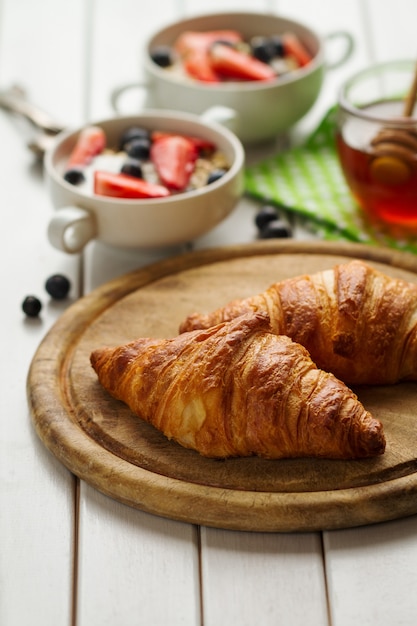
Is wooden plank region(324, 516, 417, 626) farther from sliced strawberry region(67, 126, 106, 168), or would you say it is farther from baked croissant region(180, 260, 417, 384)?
sliced strawberry region(67, 126, 106, 168)

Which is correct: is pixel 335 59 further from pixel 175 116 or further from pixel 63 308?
pixel 63 308

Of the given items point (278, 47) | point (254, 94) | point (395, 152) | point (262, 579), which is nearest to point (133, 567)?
point (262, 579)

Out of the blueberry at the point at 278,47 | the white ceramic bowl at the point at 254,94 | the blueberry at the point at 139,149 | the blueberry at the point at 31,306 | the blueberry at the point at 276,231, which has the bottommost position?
the blueberry at the point at 31,306

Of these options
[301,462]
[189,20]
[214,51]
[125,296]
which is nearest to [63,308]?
[125,296]

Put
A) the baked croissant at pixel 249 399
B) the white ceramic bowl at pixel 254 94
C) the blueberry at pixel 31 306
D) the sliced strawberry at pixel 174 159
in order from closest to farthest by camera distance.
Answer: the baked croissant at pixel 249 399 < the blueberry at pixel 31 306 < the sliced strawberry at pixel 174 159 < the white ceramic bowl at pixel 254 94

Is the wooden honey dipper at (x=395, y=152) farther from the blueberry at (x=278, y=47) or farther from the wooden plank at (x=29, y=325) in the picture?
the wooden plank at (x=29, y=325)

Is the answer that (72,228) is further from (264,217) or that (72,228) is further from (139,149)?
(264,217)

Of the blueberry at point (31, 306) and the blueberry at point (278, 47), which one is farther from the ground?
the blueberry at point (278, 47)

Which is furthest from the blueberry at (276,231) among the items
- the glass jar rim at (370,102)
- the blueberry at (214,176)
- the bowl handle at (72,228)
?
the bowl handle at (72,228)
